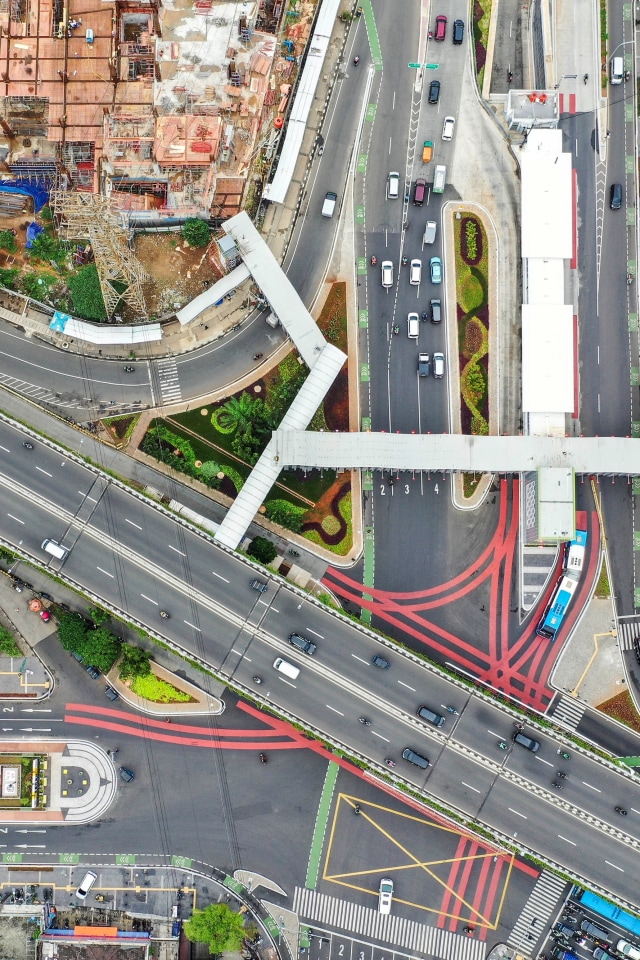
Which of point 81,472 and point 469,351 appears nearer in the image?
point 81,472

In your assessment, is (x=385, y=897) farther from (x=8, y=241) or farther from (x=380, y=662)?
(x=8, y=241)

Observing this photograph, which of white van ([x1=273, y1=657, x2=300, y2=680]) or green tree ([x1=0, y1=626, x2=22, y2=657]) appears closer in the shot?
white van ([x1=273, y1=657, x2=300, y2=680])

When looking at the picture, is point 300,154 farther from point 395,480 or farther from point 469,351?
point 395,480

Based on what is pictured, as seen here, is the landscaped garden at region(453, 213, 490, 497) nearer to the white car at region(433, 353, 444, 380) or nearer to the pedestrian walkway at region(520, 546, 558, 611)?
the white car at region(433, 353, 444, 380)

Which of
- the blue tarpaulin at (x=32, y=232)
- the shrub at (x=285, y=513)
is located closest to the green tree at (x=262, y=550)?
the shrub at (x=285, y=513)

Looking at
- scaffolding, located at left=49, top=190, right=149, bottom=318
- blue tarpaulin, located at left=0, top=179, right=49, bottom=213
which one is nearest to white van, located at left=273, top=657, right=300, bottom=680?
scaffolding, located at left=49, top=190, right=149, bottom=318

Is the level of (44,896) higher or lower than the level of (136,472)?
lower

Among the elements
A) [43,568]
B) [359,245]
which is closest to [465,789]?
[43,568]
